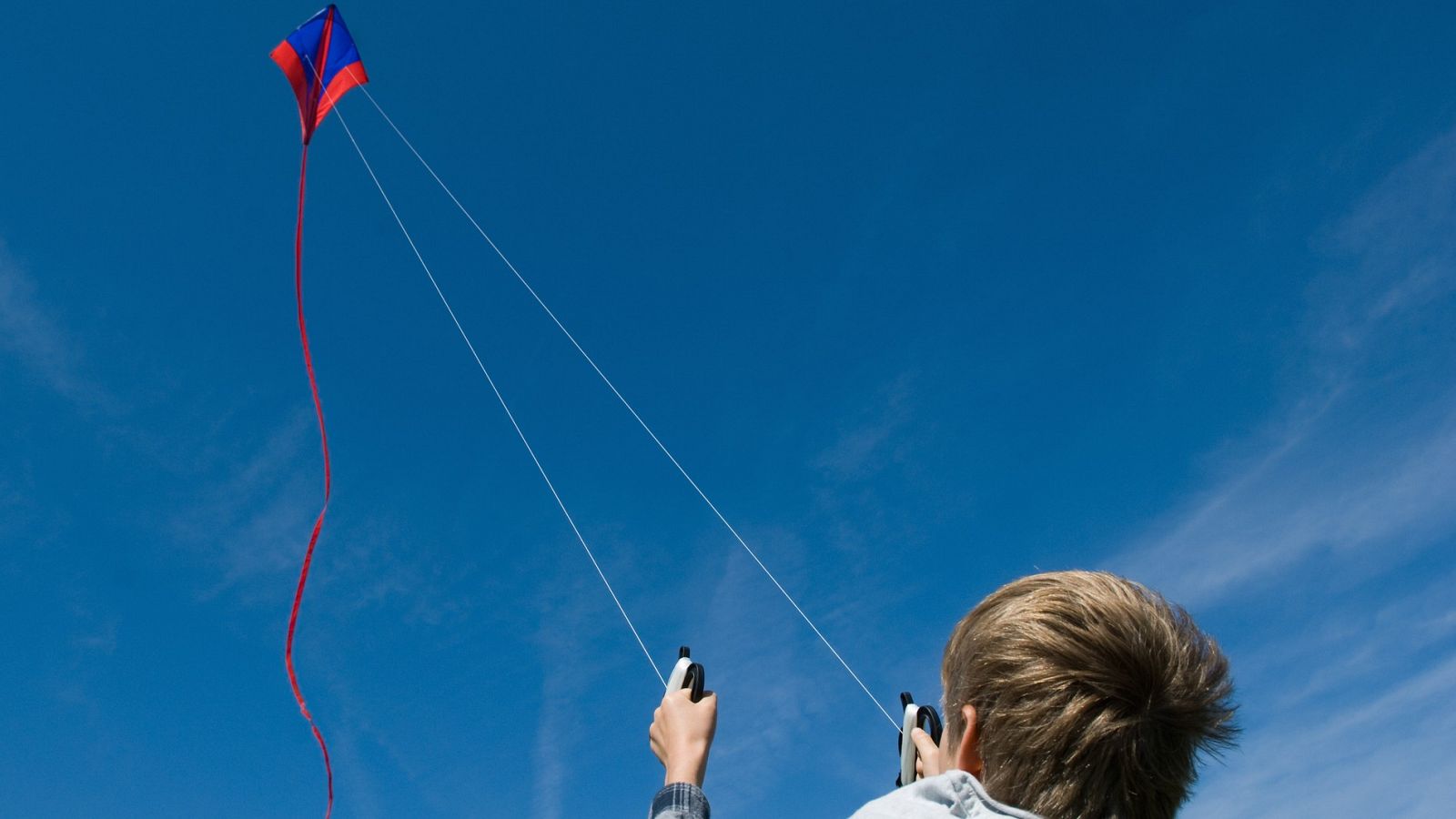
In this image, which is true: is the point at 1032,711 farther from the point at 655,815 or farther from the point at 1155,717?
the point at 655,815

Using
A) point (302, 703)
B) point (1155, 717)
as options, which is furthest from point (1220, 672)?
point (302, 703)

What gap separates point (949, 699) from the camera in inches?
61.3

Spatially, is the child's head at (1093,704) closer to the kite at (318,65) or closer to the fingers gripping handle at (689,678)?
the fingers gripping handle at (689,678)

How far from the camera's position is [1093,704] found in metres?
1.35

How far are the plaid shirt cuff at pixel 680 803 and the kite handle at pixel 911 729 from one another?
549 millimetres

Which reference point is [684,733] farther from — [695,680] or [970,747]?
[970,747]

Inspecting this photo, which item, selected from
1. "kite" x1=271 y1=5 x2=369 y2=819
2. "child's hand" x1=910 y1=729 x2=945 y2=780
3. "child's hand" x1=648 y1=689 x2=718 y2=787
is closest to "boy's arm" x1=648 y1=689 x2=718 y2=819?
"child's hand" x1=648 y1=689 x2=718 y2=787

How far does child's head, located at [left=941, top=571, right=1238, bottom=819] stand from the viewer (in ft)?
4.36

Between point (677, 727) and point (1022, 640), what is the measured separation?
0.72 meters

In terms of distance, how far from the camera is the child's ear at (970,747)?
1442mm

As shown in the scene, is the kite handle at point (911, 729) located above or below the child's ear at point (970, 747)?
above

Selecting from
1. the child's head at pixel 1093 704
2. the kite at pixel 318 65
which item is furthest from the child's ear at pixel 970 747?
the kite at pixel 318 65

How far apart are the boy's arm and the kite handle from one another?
44 cm

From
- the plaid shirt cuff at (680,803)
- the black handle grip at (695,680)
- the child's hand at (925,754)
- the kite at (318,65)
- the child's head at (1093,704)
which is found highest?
the kite at (318,65)
